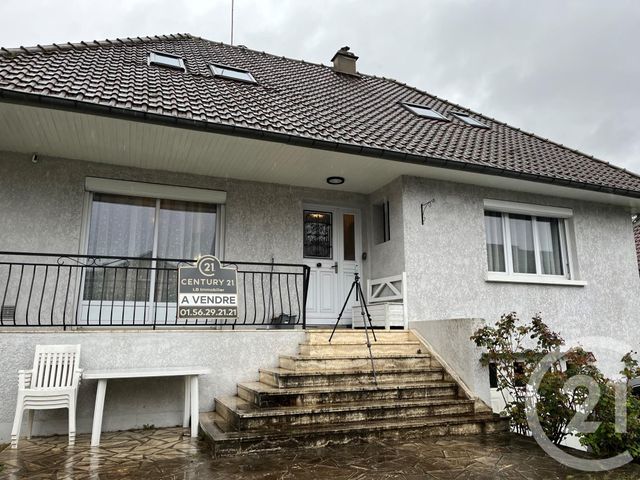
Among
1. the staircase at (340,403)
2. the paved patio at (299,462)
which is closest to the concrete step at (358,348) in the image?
the staircase at (340,403)

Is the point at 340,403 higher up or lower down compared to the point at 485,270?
lower down

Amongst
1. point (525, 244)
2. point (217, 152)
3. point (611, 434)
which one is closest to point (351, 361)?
point (611, 434)

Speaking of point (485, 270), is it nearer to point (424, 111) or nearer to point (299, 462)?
point (424, 111)

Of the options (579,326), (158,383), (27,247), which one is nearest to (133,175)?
(27,247)

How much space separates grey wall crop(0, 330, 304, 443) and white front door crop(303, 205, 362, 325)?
6.91 ft

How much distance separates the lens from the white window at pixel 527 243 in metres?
7.84

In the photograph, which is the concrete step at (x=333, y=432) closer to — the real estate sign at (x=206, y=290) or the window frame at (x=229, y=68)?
the real estate sign at (x=206, y=290)

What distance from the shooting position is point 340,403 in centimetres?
470

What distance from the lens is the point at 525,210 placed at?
8.08m

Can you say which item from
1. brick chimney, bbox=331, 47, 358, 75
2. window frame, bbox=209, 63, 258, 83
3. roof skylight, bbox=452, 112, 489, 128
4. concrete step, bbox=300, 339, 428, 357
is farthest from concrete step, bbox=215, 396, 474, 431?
brick chimney, bbox=331, 47, 358, 75

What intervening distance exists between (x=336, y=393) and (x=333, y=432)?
1.99 ft

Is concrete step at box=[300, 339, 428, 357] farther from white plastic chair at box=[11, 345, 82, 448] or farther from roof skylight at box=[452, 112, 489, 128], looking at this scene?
roof skylight at box=[452, 112, 489, 128]

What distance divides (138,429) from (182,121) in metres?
3.63

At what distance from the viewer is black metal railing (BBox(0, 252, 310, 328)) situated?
5910 millimetres
